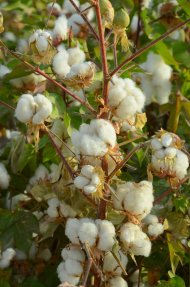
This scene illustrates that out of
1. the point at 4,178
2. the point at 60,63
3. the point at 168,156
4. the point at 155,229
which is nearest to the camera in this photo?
the point at 168,156

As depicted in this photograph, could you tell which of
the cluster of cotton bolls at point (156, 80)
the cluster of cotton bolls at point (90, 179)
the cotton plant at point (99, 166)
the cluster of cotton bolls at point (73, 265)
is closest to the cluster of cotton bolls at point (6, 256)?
the cotton plant at point (99, 166)

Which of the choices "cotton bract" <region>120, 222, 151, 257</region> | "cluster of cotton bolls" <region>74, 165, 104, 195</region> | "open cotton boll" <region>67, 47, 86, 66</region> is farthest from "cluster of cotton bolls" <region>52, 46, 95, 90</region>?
"cotton bract" <region>120, 222, 151, 257</region>

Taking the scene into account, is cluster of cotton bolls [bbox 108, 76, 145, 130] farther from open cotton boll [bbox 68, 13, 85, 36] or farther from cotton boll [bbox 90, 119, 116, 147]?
open cotton boll [bbox 68, 13, 85, 36]

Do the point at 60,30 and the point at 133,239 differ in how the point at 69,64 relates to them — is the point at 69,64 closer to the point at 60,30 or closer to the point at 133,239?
the point at 60,30

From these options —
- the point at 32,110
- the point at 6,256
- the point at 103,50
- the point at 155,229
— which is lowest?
the point at 6,256

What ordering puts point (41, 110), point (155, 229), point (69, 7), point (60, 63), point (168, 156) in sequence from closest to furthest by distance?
point (168, 156) → point (41, 110) → point (155, 229) → point (60, 63) → point (69, 7)

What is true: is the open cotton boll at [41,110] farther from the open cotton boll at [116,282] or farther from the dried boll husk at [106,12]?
the open cotton boll at [116,282]

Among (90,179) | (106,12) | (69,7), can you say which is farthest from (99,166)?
(69,7)

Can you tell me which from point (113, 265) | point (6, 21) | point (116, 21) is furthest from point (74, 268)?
point (6, 21)
